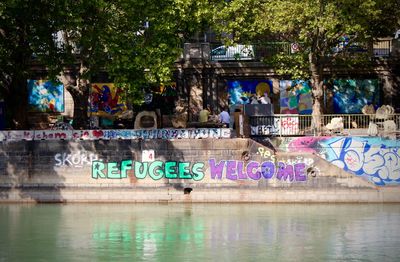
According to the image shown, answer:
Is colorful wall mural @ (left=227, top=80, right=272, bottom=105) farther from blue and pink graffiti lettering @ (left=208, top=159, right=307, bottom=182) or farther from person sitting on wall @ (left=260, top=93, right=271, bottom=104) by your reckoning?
blue and pink graffiti lettering @ (left=208, top=159, right=307, bottom=182)

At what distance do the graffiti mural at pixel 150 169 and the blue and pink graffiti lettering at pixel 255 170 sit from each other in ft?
2.77

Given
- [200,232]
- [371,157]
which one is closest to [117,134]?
[200,232]

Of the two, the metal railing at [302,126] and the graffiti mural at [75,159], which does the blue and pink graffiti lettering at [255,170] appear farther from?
the graffiti mural at [75,159]

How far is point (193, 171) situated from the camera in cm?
4369

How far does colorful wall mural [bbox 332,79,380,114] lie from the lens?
53531mm

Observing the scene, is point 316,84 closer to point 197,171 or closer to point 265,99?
point 265,99

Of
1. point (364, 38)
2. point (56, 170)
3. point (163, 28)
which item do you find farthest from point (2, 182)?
point (364, 38)

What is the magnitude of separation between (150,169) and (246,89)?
38.9 feet

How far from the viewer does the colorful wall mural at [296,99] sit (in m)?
53.9

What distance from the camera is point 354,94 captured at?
176ft

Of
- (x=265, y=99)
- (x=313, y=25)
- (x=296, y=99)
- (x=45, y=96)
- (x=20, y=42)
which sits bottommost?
(x=265, y=99)

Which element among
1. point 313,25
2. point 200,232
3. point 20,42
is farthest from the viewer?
point 20,42

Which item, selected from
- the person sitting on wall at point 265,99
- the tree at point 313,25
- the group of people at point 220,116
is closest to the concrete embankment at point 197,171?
the tree at point 313,25

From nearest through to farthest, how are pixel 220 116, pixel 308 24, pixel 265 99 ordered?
pixel 308 24 < pixel 220 116 < pixel 265 99
